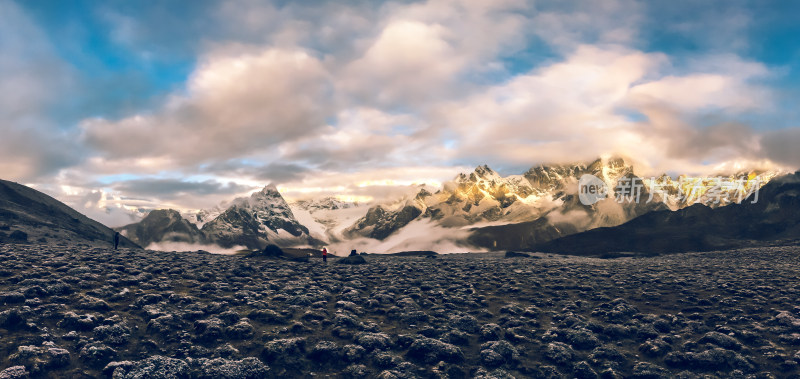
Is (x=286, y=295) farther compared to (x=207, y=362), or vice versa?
(x=286, y=295)

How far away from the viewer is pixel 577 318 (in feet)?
86.3

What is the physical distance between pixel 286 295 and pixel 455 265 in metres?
27.8

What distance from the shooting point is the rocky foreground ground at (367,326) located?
18875 mm

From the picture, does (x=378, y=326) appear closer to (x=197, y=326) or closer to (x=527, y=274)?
(x=197, y=326)

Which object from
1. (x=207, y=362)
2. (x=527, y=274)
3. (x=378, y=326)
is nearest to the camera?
(x=207, y=362)

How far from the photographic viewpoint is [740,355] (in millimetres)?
20938

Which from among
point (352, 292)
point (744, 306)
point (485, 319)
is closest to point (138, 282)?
point (352, 292)

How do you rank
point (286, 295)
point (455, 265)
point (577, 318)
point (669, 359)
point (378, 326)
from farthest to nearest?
point (455, 265)
point (286, 295)
point (577, 318)
point (378, 326)
point (669, 359)

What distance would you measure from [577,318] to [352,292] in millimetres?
15248

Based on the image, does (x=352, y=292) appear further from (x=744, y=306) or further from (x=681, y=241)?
(x=681, y=241)

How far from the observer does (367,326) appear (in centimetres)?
2373

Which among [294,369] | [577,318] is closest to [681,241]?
[577,318]

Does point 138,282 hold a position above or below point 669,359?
above

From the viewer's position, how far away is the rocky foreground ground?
61.9 ft
